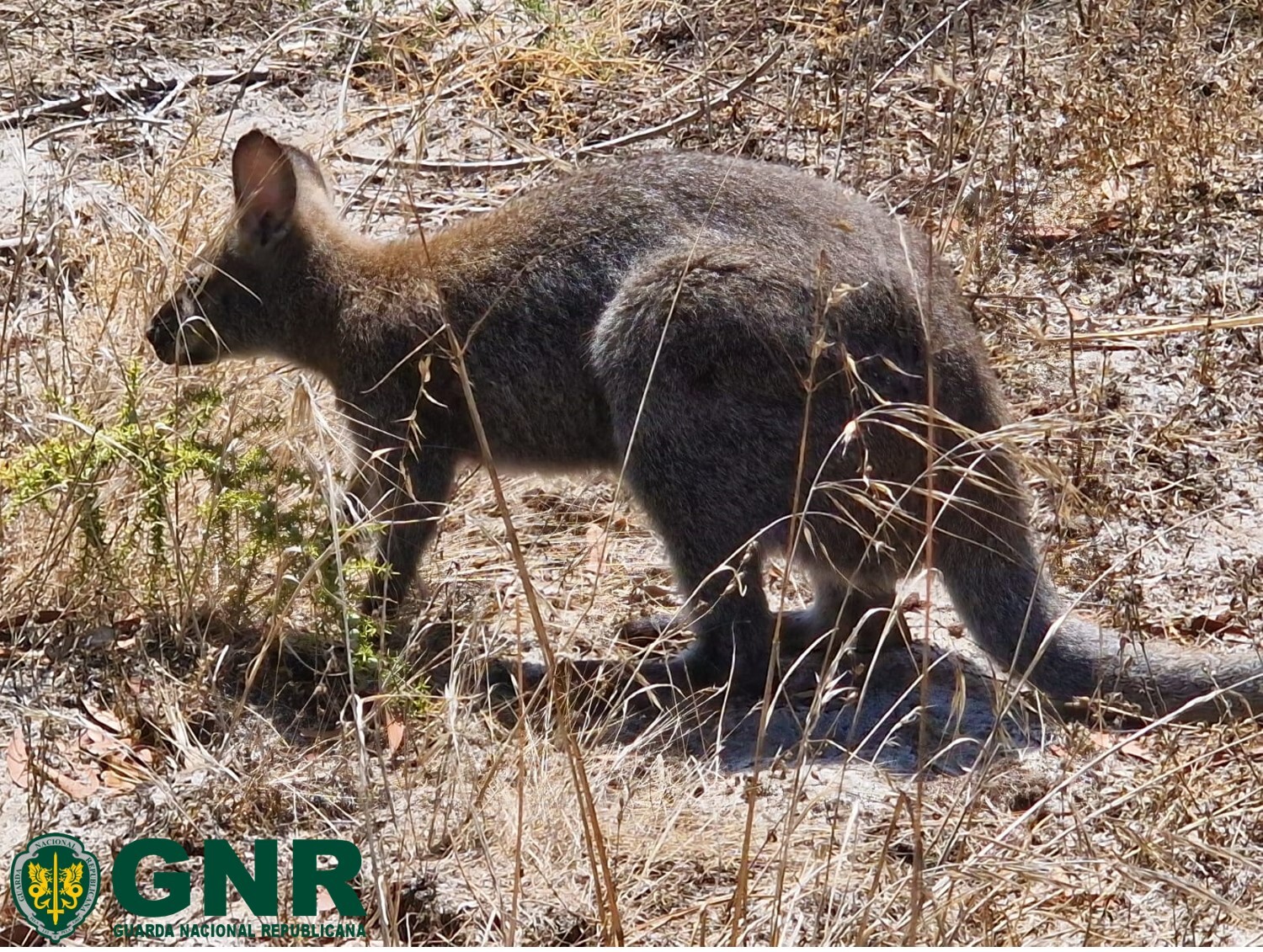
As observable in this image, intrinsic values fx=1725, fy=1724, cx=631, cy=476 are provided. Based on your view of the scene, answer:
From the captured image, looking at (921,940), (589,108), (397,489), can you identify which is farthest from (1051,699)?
(589,108)

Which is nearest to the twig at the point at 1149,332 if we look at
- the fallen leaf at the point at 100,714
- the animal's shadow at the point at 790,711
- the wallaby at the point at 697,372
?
the wallaby at the point at 697,372

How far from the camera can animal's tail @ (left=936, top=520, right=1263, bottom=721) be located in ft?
12.9

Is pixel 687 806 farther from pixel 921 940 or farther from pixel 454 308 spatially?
pixel 454 308

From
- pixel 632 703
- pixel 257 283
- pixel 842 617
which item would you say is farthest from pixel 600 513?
pixel 257 283

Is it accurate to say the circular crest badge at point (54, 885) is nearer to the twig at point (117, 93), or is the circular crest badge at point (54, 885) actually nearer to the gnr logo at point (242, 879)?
the gnr logo at point (242, 879)

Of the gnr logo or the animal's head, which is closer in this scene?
the gnr logo

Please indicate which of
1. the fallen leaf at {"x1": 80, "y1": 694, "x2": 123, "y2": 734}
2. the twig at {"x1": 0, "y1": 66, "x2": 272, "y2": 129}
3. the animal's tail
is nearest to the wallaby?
the animal's tail

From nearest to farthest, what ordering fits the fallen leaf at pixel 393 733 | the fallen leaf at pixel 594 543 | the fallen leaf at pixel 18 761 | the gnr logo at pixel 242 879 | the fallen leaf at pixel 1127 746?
the gnr logo at pixel 242 879, the fallen leaf at pixel 18 761, the fallen leaf at pixel 1127 746, the fallen leaf at pixel 393 733, the fallen leaf at pixel 594 543

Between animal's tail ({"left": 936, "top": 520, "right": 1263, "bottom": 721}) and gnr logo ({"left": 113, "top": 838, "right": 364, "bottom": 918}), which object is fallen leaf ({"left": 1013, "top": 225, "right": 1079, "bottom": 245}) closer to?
animal's tail ({"left": 936, "top": 520, "right": 1263, "bottom": 721})

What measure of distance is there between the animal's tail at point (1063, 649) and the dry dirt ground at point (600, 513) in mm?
102

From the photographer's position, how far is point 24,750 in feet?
12.5

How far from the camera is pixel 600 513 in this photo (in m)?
5.25

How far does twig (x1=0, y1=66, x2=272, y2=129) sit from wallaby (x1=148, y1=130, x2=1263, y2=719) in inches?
90.9

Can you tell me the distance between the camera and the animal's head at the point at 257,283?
486 centimetres
